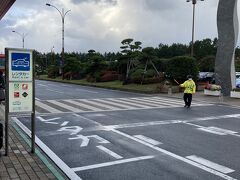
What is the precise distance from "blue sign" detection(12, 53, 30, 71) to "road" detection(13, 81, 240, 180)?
2.00m

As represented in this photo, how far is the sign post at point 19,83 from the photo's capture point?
7578 mm

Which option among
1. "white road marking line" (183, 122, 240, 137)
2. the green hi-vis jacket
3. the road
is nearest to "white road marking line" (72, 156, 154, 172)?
the road

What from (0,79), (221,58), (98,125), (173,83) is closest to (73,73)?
(173,83)

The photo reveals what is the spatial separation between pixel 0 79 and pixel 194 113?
27.5 ft

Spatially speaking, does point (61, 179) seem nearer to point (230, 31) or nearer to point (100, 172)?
point (100, 172)

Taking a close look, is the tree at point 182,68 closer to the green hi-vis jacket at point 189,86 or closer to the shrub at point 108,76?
the green hi-vis jacket at point 189,86

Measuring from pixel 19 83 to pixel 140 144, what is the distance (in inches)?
134

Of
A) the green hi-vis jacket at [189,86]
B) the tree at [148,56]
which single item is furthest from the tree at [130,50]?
the green hi-vis jacket at [189,86]

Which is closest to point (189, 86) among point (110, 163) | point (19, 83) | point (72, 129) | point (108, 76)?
point (72, 129)

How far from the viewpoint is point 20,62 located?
767 centimetres

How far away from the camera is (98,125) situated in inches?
484

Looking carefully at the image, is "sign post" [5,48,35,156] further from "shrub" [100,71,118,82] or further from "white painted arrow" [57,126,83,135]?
"shrub" [100,71,118,82]

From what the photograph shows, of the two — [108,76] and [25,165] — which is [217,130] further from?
[108,76]

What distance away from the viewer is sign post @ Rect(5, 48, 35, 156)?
7.58 m
